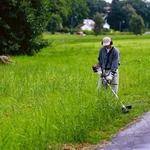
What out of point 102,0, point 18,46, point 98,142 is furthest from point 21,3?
point 102,0

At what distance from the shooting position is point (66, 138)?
308 inches

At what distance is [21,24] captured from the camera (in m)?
27.9

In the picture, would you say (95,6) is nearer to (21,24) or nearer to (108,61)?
(21,24)

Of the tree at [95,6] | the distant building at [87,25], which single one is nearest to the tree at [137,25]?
the distant building at [87,25]

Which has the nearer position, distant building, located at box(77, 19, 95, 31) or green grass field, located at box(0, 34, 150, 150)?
green grass field, located at box(0, 34, 150, 150)

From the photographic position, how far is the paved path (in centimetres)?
764

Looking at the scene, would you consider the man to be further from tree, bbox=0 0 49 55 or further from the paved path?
tree, bbox=0 0 49 55

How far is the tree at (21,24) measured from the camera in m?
27.0

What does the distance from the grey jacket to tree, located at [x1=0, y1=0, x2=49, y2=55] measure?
17.0 meters

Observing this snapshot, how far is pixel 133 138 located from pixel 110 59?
2725mm

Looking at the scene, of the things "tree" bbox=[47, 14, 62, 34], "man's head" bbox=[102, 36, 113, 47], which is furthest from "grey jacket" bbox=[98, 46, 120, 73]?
"tree" bbox=[47, 14, 62, 34]

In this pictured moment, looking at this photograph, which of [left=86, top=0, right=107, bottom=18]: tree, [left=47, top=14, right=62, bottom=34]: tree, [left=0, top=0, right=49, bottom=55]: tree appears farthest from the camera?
[left=86, top=0, right=107, bottom=18]: tree

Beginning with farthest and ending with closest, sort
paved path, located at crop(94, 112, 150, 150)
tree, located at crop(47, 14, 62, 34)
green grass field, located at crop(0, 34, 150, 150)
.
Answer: tree, located at crop(47, 14, 62, 34) → paved path, located at crop(94, 112, 150, 150) → green grass field, located at crop(0, 34, 150, 150)

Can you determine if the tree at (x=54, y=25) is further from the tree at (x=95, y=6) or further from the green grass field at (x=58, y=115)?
the green grass field at (x=58, y=115)
